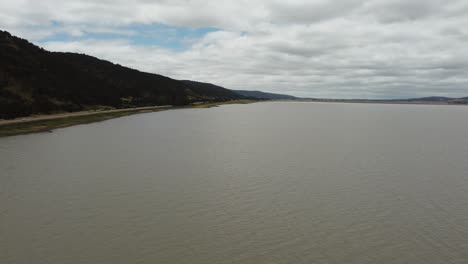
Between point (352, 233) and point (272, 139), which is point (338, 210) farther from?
point (272, 139)

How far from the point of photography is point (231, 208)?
20078mm

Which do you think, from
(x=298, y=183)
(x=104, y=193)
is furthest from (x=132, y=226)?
(x=298, y=183)

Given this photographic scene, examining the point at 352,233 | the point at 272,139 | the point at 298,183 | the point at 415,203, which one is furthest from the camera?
the point at 272,139

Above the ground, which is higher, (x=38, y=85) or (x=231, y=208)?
(x=38, y=85)

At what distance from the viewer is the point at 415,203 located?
2148cm

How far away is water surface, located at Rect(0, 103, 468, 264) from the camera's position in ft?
48.0

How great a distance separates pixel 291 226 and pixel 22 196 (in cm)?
1663

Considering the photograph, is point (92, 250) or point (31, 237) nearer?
point (92, 250)

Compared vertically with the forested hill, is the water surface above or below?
below

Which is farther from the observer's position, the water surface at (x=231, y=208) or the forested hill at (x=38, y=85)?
the forested hill at (x=38, y=85)

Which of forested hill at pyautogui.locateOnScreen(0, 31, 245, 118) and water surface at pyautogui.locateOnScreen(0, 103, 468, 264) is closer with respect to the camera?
water surface at pyautogui.locateOnScreen(0, 103, 468, 264)

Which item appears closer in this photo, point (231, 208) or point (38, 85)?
point (231, 208)

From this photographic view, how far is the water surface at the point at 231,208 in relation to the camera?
1462cm

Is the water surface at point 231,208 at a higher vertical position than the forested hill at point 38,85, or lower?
lower
